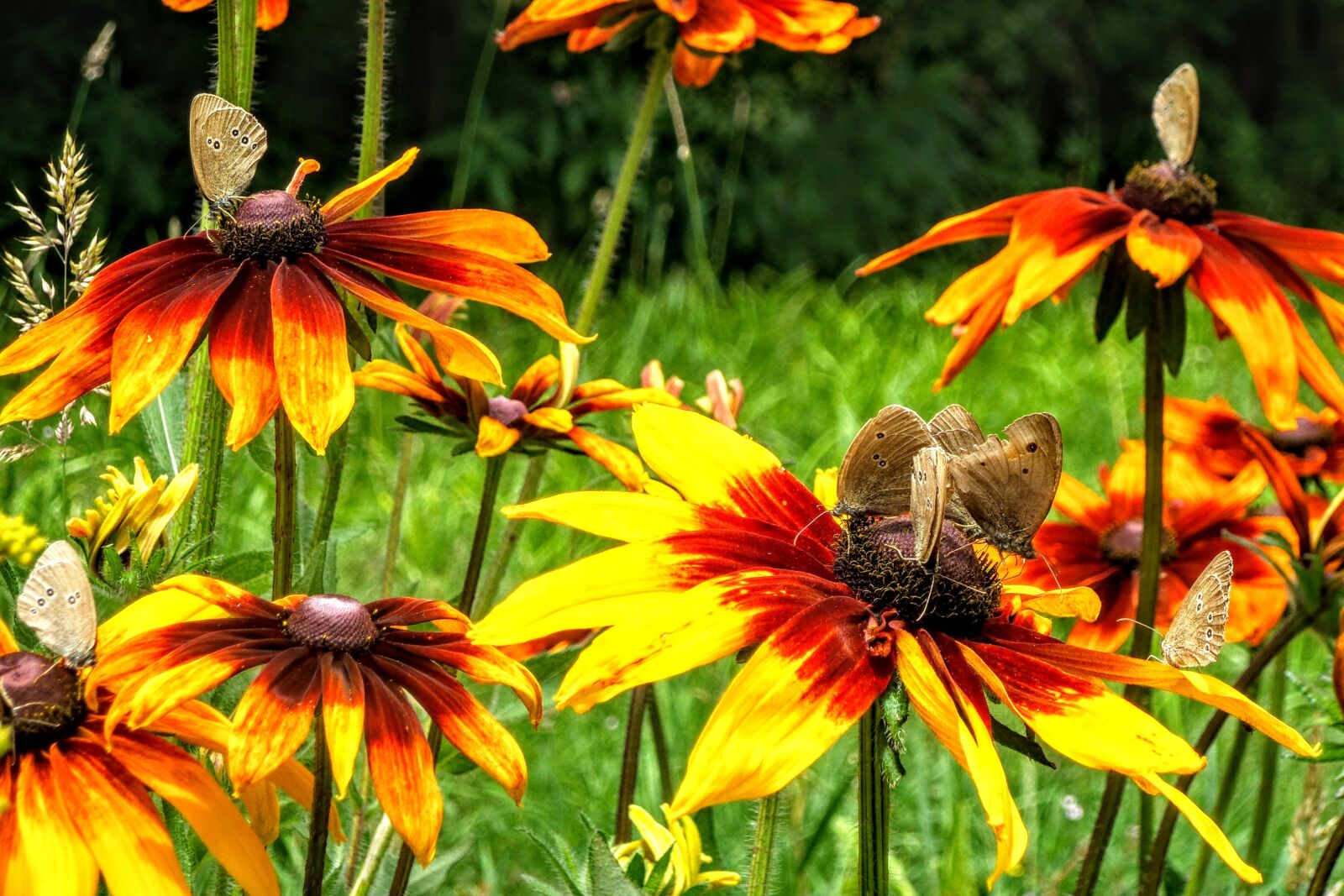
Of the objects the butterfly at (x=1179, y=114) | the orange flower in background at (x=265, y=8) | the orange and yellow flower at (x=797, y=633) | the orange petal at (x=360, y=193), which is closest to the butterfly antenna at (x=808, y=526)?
the orange and yellow flower at (x=797, y=633)

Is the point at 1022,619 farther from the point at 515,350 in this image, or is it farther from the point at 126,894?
the point at 515,350

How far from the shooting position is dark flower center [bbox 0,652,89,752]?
697mm

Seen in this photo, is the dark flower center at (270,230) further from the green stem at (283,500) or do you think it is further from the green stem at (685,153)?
the green stem at (685,153)

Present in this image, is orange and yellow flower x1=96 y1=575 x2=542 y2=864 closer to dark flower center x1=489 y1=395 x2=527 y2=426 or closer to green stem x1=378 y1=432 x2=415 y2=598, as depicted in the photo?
dark flower center x1=489 y1=395 x2=527 y2=426

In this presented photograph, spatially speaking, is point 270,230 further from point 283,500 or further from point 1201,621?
point 1201,621

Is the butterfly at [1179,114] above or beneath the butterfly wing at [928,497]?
above

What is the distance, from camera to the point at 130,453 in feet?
6.85

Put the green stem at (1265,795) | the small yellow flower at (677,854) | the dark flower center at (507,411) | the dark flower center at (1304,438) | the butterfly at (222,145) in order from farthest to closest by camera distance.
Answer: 1. the dark flower center at (1304,438)
2. the green stem at (1265,795)
3. the dark flower center at (507,411)
4. the small yellow flower at (677,854)
5. the butterfly at (222,145)

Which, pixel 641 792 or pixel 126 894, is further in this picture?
pixel 641 792

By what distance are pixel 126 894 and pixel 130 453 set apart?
5.02 feet

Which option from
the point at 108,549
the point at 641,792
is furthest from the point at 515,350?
the point at 108,549

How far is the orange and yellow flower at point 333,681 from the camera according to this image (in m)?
0.70

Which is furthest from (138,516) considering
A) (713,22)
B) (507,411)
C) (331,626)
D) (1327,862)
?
(1327,862)

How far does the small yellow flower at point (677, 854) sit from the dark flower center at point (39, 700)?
368 millimetres
